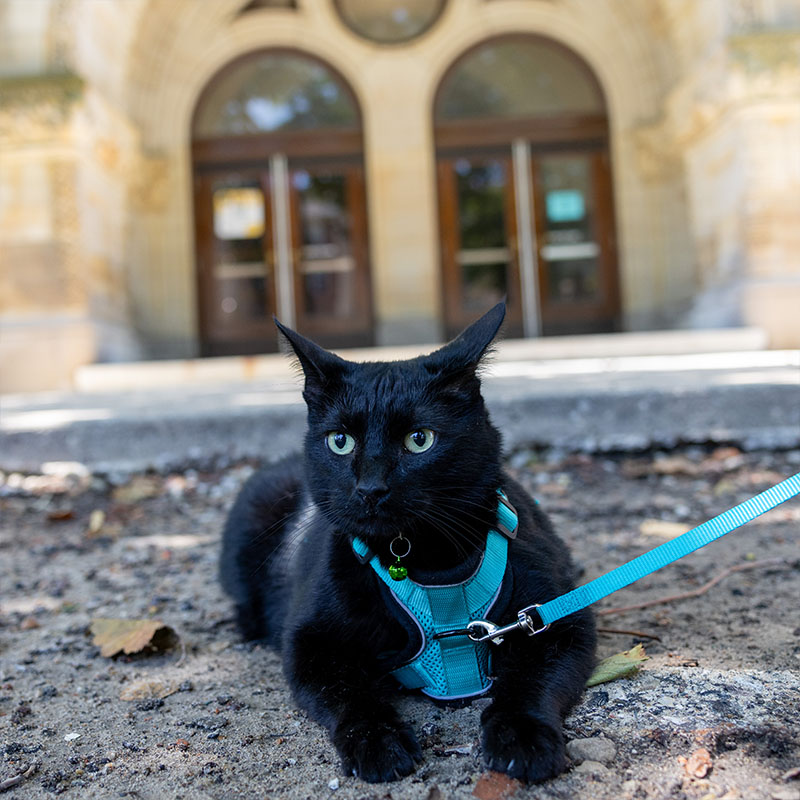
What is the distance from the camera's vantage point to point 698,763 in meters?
1.37

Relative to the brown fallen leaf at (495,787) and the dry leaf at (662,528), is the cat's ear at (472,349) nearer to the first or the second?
the brown fallen leaf at (495,787)

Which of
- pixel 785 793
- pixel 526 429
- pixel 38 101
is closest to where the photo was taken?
pixel 785 793

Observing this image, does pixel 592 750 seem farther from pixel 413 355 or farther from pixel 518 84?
pixel 518 84

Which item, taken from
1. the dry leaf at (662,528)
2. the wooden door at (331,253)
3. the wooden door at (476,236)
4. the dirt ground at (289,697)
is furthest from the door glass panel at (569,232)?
the dry leaf at (662,528)

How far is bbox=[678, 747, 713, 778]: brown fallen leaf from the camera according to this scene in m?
1.34

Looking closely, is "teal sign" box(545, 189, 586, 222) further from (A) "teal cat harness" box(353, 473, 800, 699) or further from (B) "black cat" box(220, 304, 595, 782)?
(A) "teal cat harness" box(353, 473, 800, 699)

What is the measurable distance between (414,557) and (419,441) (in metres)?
0.26

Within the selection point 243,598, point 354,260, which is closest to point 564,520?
point 243,598

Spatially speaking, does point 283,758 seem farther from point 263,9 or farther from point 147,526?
point 263,9

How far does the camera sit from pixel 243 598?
236 cm

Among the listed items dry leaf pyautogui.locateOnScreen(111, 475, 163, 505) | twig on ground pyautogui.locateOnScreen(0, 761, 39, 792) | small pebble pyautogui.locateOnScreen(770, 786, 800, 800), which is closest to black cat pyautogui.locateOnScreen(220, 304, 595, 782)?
small pebble pyautogui.locateOnScreen(770, 786, 800, 800)

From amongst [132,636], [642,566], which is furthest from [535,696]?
[132,636]

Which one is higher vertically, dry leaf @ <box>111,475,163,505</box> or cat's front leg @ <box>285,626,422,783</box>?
dry leaf @ <box>111,475,163,505</box>

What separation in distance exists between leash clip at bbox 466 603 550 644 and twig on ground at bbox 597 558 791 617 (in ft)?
1.92
